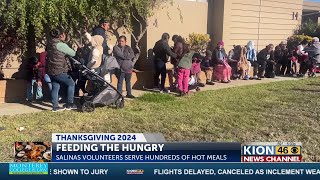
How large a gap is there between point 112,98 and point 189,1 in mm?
6614

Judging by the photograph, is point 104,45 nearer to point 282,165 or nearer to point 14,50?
point 14,50

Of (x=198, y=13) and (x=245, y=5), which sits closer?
(x=198, y=13)

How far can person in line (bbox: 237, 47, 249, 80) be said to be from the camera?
12882 millimetres

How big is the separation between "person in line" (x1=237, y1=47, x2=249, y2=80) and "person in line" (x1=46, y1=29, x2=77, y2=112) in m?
6.79

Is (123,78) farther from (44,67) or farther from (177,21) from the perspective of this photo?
(177,21)

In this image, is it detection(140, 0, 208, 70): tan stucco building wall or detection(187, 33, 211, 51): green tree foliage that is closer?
detection(140, 0, 208, 70): tan stucco building wall

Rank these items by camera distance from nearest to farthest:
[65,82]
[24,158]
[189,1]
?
1. [24,158]
2. [65,82]
3. [189,1]

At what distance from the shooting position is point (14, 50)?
9.19 meters

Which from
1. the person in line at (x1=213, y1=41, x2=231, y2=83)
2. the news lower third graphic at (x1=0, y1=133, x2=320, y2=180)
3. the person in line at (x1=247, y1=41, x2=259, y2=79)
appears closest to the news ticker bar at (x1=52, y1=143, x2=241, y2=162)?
the news lower third graphic at (x1=0, y1=133, x2=320, y2=180)

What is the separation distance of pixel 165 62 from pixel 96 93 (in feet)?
9.86

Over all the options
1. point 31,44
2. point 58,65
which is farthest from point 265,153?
point 31,44

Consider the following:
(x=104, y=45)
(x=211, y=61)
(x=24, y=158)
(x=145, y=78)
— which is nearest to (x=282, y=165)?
(x=24, y=158)

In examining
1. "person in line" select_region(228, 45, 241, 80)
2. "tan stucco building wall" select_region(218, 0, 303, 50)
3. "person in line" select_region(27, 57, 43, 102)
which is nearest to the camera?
"person in line" select_region(27, 57, 43, 102)

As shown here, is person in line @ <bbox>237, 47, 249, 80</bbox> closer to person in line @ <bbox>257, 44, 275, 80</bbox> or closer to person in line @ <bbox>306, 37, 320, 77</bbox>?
person in line @ <bbox>257, 44, 275, 80</bbox>
